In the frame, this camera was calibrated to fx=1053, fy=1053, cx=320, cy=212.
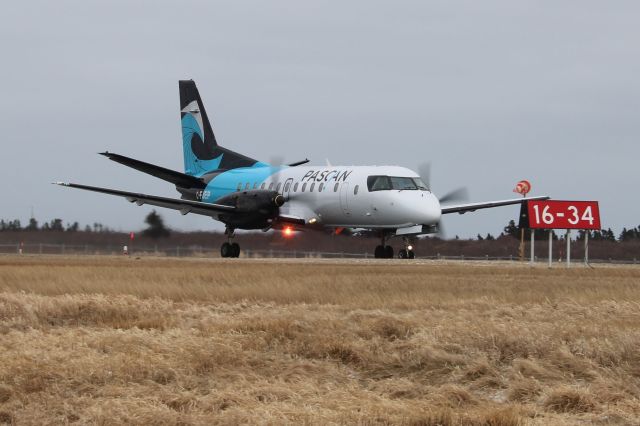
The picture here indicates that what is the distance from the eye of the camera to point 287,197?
4766cm

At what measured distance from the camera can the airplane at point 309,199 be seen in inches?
1705

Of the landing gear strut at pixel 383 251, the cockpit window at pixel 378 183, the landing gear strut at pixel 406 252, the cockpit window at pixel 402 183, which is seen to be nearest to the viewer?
the cockpit window at pixel 402 183

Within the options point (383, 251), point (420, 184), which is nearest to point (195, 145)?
point (383, 251)

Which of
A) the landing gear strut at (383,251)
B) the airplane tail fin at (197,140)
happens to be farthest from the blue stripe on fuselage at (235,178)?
the landing gear strut at (383,251)

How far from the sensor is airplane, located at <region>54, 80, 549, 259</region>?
4331 centimetres

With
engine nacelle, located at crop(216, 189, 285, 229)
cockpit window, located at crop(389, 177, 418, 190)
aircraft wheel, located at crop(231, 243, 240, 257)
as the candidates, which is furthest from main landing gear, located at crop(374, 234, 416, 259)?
aircraft wheel, located at crop(231, 243, 240, 257)

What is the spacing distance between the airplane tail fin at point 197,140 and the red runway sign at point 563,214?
19.4 meters

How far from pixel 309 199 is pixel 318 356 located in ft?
100

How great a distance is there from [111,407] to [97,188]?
34132mm

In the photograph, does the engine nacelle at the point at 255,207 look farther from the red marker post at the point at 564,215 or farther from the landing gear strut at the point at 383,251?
the red marker post at the point at 564,215

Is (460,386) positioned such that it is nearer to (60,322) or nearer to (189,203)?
(60,322)

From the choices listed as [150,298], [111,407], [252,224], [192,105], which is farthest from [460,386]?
[192,105]

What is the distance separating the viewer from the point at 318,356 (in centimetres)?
1606

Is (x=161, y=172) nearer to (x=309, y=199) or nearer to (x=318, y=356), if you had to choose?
(x=309, y=199)
